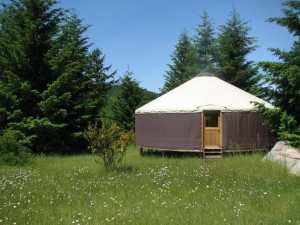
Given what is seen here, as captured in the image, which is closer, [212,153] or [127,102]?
[212,153]

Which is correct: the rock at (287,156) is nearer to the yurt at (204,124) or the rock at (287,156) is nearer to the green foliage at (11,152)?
the yurt at (204,124)

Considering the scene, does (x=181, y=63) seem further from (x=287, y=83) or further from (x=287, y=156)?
(x=287, y=156)

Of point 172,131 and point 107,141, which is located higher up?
point 172,131

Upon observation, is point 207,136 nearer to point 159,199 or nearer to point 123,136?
point 123,136

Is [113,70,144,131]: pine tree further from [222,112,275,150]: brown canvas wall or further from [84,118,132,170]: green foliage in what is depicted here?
[84,118,132,170]: green foliage

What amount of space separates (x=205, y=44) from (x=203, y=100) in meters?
12.3

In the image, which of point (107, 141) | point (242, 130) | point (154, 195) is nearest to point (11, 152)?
point (107, 141)

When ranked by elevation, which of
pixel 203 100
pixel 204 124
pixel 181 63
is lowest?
pixel 204 124

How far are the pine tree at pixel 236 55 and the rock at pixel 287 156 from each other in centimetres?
1207

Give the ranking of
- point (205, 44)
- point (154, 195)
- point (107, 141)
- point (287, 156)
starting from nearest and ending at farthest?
1. point (154, 195)
2. point (107, 141)
3. point (287, 156)
4. point (205, 44)

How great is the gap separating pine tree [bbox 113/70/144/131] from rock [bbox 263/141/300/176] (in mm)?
11848

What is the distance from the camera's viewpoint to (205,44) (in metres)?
25.1

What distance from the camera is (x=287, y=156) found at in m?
9.92

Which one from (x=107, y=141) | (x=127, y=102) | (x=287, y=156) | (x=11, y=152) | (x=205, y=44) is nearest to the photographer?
(x=107, y=141)
